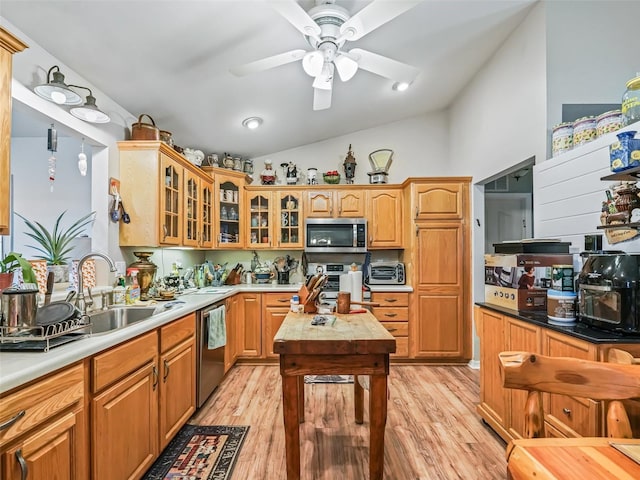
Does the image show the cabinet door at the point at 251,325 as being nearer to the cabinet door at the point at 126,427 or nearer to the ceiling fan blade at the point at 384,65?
the cabinet door at the point at 126,427

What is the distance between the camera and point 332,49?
6.98ft

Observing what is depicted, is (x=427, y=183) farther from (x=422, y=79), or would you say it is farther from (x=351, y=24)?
(x=351, y=24)

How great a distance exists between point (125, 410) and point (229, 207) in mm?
2918

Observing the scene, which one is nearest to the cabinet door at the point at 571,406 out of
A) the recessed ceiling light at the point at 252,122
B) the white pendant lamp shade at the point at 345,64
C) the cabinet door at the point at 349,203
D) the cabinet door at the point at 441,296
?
the white pendant lamp shade at the point at 345,64

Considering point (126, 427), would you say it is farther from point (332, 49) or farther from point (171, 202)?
point (332, 49)

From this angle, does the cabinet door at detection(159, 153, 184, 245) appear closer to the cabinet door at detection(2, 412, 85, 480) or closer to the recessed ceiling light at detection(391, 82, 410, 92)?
the cabinet door at detection(2, 412, 85, 480)

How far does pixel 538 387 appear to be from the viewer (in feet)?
3.22

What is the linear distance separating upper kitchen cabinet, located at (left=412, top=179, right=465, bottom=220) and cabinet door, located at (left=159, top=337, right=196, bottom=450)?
2.71m

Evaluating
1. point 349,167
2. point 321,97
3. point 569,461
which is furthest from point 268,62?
point 349,167

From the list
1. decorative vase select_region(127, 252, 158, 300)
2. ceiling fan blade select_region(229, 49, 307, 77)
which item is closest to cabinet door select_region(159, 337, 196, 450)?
decorative vase select_region(127, 252, 158, 300)

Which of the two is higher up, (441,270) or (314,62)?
(314,62)

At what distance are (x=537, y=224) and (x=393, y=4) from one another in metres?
1.87

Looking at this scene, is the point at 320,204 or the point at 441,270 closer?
the point at 441,270

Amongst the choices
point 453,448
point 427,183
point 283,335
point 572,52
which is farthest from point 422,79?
point 453,448
